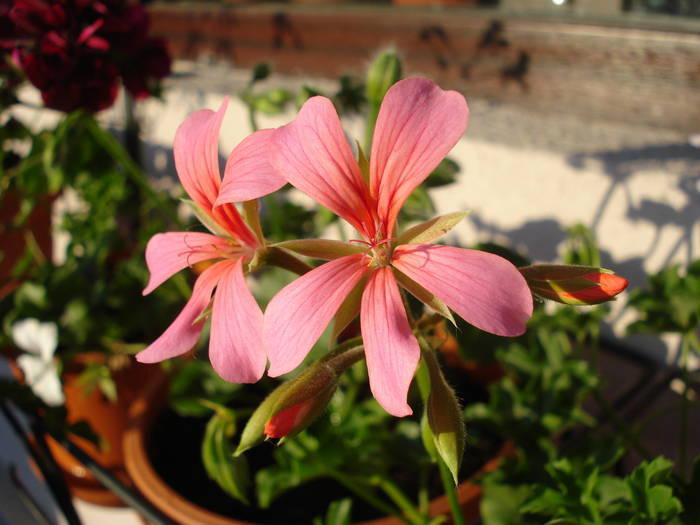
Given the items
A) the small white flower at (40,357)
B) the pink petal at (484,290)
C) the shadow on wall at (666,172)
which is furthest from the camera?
the small white flower at (40,357)

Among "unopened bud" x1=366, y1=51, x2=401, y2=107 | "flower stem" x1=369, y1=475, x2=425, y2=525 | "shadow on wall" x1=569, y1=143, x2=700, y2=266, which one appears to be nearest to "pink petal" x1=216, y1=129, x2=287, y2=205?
"unopened bud" x1=366, y1=51, x2=401, y2=107

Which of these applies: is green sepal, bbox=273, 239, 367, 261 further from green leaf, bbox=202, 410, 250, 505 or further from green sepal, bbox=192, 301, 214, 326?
green leaf, bbox=202, 410, 250, 505

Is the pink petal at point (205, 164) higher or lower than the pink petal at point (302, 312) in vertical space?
higher

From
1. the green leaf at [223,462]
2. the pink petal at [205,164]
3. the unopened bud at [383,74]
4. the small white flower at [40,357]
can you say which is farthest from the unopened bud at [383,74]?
the small white flower at [40,357]

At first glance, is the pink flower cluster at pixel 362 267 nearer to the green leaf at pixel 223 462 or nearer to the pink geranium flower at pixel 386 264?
the pink geranium flower at pixel 386 264

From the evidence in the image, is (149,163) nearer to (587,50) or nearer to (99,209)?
(99,209)

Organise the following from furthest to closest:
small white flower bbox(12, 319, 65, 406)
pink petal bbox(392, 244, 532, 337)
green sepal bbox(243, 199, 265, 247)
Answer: small white flower bbox(12, 319, 65, 406), green sepal bbox(243, 199, 265, 247), pink petal bbox(392, 244, 532, 337)
